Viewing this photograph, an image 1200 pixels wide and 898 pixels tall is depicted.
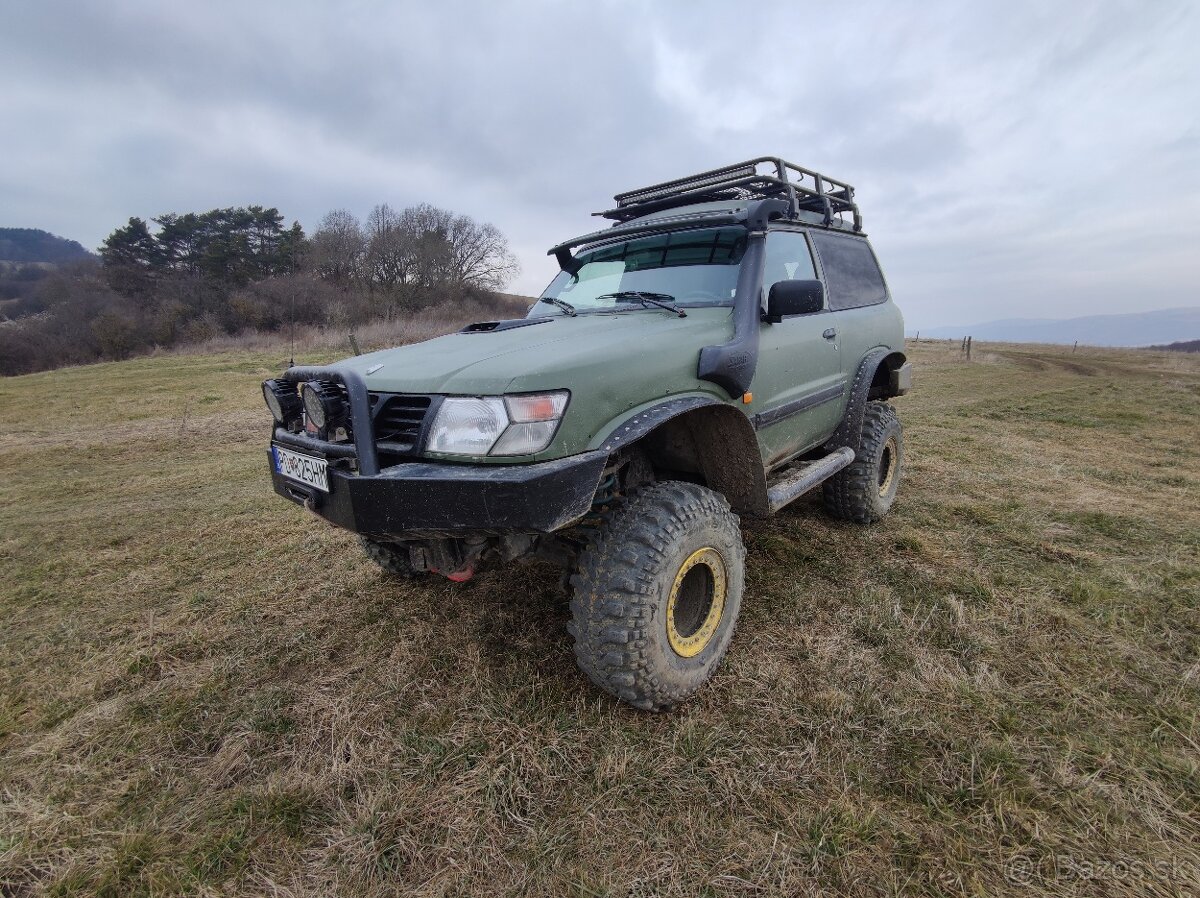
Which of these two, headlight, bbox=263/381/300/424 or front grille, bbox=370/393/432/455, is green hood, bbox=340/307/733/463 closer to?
front grille, bbox=370/393/432/455

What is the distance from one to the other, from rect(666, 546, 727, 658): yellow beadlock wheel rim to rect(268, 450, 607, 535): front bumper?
71cm

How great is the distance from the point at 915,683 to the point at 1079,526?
2.52 m

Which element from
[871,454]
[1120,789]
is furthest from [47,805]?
[871,454]

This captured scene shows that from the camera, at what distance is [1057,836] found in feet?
5.10

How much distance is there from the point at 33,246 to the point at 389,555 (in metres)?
126

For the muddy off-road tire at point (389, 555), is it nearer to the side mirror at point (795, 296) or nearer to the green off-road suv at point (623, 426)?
the green off-road suv at point (623, 426)

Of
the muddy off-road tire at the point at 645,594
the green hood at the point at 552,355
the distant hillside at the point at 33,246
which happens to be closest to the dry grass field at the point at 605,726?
the muddy off-road tire at the point at 645,594

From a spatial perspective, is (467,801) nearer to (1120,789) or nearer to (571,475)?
(571,475)

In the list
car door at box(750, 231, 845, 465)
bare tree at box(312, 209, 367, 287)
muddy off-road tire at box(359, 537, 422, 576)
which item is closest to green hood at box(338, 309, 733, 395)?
car door at box(750, 231, 845, 465)

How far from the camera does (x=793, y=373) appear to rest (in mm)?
2908

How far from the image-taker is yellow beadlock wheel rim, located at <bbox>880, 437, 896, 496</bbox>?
4.06 m

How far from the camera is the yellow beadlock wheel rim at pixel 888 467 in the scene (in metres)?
4.06

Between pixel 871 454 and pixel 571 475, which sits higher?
pixel 571 475

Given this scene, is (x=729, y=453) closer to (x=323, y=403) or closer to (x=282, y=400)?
(x=323, y=403)
